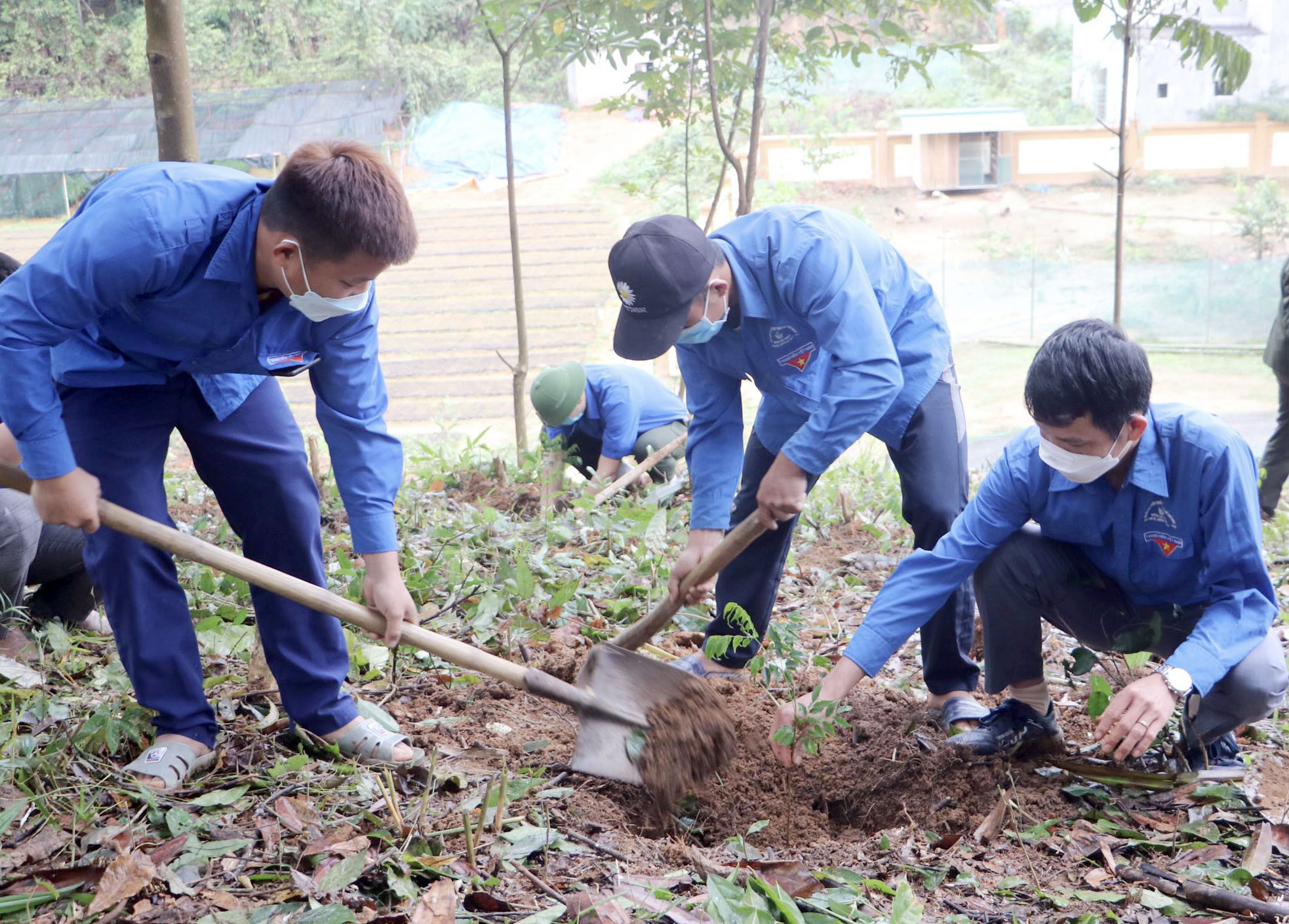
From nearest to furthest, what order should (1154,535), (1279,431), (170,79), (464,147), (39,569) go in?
(1154,535) < (39,569) < (170,79) < (1279,431) < (464,147)

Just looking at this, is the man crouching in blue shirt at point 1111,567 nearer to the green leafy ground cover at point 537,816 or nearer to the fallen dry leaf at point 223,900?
the green leafy ground cover at point 537,816

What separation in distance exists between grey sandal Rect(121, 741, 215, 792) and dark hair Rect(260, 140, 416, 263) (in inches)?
47.3

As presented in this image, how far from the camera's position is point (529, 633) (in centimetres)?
333

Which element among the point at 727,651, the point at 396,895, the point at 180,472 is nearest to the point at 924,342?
the point at 727,651

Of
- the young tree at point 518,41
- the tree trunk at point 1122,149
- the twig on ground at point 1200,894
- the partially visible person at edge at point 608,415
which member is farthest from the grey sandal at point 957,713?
the young tree at point 518,41

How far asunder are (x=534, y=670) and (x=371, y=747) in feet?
1.44

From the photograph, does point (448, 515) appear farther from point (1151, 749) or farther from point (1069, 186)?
point (1069, 186)

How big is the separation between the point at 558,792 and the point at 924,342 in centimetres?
156

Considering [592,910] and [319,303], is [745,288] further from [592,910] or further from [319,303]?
[592,910]

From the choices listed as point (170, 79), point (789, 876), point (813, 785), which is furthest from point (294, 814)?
point (170, 79)

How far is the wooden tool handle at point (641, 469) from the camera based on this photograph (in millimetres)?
Answer: 5242

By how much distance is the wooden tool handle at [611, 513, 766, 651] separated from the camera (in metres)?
2.66

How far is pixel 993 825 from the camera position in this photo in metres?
2.33

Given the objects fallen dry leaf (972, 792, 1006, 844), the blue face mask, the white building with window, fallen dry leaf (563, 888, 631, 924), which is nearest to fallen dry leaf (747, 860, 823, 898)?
fallen dry leaf (563, 888, 631, 924)
